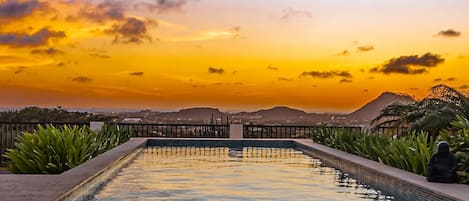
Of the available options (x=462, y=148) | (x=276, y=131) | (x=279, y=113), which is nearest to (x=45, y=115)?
(x=276, y=131)

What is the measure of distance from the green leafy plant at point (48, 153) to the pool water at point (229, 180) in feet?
2.41

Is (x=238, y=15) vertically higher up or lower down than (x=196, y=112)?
higher up

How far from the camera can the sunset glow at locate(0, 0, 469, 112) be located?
732 inches

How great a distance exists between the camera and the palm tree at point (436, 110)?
12773mm

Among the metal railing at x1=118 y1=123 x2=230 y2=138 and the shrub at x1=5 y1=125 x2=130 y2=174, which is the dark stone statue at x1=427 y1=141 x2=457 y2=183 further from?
the metal railing at x1=118 y1=123 x2=230 y2=138

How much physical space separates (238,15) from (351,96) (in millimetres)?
6146

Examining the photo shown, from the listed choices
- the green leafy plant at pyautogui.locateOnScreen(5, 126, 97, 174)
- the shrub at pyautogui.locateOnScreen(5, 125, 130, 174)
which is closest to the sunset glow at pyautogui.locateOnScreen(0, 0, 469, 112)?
the shrub at pyautogui.locateOnScreen(5, 125, 130, 174)

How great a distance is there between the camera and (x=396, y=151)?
35.6 ft

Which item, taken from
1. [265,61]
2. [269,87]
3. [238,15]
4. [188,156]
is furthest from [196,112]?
[188,156]

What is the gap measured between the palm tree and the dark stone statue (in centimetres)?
421

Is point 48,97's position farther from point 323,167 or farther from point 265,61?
point 323,167

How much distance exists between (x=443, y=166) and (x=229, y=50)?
41.3ft

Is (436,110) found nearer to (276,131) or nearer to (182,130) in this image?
(276,131)

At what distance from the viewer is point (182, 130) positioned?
21047mm
